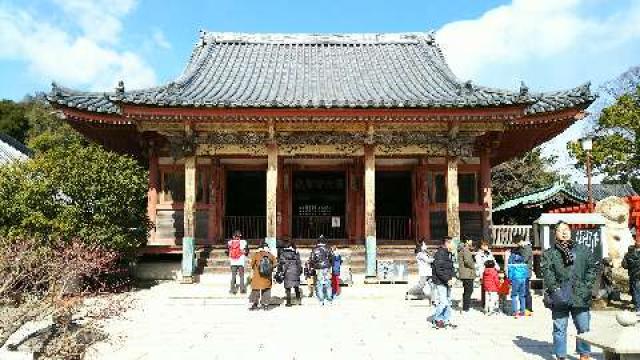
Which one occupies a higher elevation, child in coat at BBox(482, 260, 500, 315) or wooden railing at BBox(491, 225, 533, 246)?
wooden railing at BBox(491, 225, 533, 246)

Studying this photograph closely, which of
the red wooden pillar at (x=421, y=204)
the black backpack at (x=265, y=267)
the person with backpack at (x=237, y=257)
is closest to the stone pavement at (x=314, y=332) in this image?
the person with backpack at (x=237, y=257)

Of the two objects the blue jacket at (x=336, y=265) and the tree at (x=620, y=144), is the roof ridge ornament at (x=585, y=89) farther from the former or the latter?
the tree at (x=620, y=144)

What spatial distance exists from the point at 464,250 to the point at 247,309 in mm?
4819

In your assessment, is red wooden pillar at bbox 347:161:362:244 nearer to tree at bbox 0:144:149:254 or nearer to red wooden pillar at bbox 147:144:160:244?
red wooden pillar at bbox 147:144:160:244

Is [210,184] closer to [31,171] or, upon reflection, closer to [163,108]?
[163,108]

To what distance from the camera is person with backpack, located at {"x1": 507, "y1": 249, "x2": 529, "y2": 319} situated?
37.2 ft

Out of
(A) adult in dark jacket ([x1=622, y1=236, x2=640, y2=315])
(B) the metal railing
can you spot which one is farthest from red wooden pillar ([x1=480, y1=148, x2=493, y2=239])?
(A) adult in dark jacket ([x1=622, y1=236, x2=640, y2=315])

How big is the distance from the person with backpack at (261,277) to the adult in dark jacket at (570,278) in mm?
6332

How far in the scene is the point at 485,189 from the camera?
18.8m

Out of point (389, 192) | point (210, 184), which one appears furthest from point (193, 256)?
point (389, 192)

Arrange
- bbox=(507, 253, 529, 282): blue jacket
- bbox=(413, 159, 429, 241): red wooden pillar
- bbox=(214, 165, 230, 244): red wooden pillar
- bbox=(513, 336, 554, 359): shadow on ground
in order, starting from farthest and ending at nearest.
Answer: bbox=(214, 165, 230, 244): red wooden pillar, bbox=(413, 159, 429, 241): red wooden pillar, bbox=(507, 253, 529, 282): blue jacket, bbox=(513, 336, 554, 359): shadow on ground

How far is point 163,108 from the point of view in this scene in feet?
51.6

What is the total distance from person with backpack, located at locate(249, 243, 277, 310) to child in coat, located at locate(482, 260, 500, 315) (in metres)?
4.49

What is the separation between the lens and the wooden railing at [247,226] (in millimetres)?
20156
